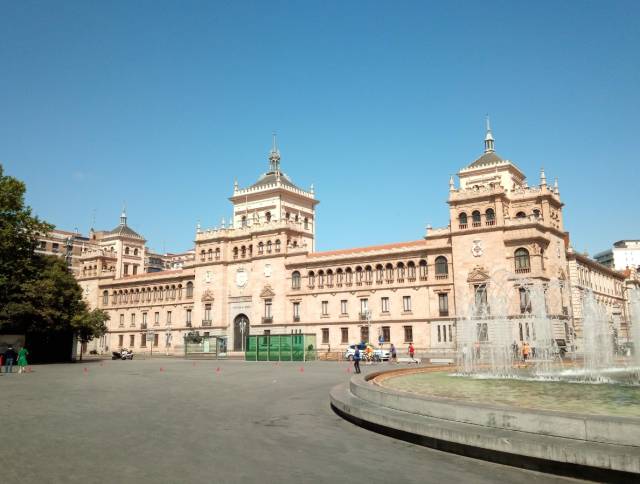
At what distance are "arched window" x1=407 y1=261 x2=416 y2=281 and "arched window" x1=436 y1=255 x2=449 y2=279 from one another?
2582 millimetres

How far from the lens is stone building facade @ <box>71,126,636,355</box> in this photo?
49.9 m

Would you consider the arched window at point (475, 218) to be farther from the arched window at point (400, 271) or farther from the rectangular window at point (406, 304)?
the rectangular window at point (406, 304)

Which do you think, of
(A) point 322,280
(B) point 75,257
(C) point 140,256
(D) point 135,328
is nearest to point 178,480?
(A) point 322,280

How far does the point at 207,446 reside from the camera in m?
10.0

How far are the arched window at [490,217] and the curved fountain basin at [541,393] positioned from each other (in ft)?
99.7

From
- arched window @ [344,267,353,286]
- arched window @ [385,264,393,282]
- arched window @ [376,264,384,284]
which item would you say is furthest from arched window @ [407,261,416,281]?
arched window @ [344,267,353,286]

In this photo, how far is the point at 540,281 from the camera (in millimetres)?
47031

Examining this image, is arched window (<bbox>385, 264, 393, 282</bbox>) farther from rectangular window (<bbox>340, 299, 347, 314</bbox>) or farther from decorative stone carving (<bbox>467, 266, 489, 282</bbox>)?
decorative stone carving (<bbox>467, 266, 489, 282</bbox>)

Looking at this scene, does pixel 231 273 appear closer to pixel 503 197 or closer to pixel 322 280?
pixel 322 280

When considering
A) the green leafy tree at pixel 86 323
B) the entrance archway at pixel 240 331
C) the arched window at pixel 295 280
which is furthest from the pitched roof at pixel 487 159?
the green leafy tree at pixel 86 323

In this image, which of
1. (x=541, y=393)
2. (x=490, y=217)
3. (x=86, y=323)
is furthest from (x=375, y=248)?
(x=541, y=393)

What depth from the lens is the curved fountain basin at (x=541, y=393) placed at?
12212 mm

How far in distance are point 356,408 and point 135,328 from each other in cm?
7160

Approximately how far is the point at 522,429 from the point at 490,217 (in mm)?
44380
